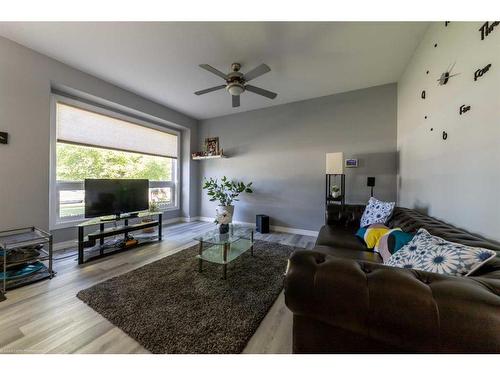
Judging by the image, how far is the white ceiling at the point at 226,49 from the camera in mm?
1938

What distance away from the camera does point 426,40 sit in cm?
201

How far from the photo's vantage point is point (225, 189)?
179 inches

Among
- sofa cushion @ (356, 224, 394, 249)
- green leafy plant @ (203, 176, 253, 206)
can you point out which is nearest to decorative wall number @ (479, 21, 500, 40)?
sofa cushion @ (356, 224, 394, 249)

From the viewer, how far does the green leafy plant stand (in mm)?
4230

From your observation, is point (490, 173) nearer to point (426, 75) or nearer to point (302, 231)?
point (426, 75)

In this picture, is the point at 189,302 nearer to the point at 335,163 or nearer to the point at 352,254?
the point at 352,254

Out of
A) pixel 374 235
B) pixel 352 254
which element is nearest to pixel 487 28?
pixel 374 235

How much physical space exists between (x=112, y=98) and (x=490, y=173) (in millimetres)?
4490

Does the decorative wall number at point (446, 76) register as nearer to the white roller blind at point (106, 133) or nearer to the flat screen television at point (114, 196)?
the flat screen television at point (114, 196)

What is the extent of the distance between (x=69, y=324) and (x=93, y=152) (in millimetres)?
2792

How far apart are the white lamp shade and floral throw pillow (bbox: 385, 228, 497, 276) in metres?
1.99

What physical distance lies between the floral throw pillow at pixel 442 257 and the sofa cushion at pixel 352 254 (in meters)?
0.51

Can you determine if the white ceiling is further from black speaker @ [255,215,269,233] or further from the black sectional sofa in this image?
black speaker @ [255,215,269,233]

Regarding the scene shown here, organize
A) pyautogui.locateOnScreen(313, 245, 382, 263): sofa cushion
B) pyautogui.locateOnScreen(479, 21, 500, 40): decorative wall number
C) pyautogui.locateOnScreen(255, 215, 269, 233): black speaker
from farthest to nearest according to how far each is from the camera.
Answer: pyautogui.locateOnScreen(255, 215, 269, 233): black speaker < pyautogui.locateOnScreen(313, 245, 382, 263): sofa cushion < pyautogui.locateOnScreen(479, 21, 500, 40): decorative wall number
